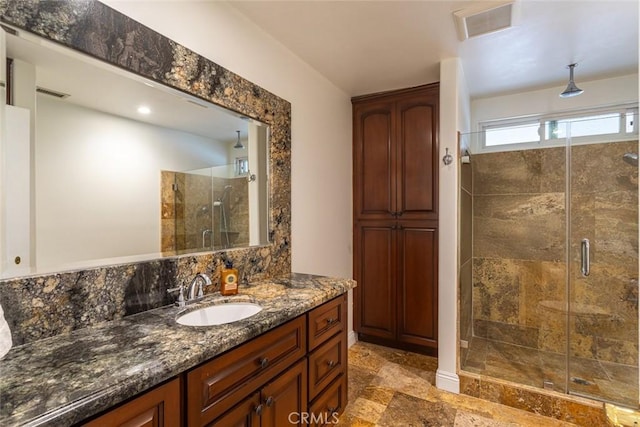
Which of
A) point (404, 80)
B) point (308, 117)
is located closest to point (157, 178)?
point (308, 117)

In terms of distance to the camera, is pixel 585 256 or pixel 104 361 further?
pixel 585 256

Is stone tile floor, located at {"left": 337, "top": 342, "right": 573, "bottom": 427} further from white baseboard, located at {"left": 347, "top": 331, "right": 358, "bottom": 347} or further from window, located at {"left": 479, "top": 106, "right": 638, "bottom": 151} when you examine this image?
window, located at {"left": 479, "top": 106, "right": 638, "bottom": 151}

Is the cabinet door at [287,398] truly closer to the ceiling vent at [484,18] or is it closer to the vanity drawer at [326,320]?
the vanity drawer at [326,320]

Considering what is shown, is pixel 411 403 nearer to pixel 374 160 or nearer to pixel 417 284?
pixel 417 284

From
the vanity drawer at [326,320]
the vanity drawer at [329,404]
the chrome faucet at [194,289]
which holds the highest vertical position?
the chrome faucet at [194,289]

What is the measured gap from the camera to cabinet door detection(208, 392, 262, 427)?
102 cm

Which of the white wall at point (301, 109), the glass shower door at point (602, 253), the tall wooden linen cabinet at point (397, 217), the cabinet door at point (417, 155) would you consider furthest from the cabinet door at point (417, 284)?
the glass shower door at point (602, 253)

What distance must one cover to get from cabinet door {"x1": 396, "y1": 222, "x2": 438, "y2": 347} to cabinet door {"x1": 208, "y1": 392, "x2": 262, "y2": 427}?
6.28ft

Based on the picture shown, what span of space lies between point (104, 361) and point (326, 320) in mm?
1015

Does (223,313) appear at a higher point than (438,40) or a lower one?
lower

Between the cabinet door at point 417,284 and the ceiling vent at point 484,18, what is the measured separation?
146 cm

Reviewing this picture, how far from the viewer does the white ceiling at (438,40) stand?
5.64 feet

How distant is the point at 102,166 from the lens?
1184 millimetres

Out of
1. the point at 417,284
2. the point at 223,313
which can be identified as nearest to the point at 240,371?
the point at 223,313
